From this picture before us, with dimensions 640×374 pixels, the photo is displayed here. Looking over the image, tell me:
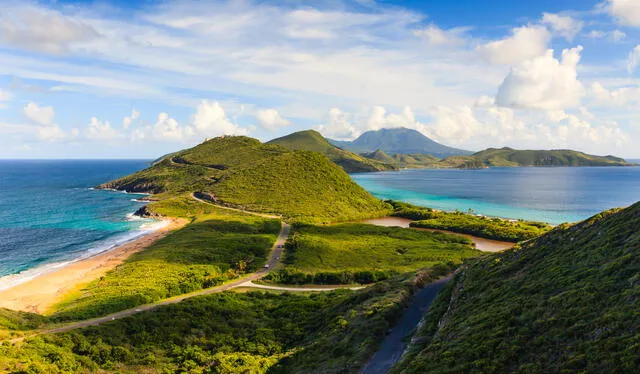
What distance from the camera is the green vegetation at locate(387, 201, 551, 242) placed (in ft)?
302

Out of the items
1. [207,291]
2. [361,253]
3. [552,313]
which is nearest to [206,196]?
[361,253]

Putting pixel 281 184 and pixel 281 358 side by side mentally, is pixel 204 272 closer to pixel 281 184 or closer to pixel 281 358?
pixel 281 358

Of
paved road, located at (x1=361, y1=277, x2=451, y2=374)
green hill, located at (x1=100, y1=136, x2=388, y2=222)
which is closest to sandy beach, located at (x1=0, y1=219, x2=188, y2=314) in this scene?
paved road, located at (x1=361, y1=277, x2=451, y2=374)

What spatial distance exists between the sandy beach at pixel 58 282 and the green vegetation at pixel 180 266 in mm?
2564

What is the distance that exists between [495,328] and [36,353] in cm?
3210

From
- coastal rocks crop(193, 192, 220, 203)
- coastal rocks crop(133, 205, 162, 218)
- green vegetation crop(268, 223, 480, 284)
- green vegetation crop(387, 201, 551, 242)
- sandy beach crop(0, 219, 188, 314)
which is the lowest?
sandy beach crop(0, 219, 188, 314)

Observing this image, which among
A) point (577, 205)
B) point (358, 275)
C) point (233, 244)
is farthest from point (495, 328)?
point (577, 205)

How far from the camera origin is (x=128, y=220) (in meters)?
115

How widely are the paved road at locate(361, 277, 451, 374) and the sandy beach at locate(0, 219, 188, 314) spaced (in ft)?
147

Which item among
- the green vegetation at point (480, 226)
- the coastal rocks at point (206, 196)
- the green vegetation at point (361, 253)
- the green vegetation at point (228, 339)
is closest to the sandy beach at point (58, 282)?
the green vegetation at point (228, 339)

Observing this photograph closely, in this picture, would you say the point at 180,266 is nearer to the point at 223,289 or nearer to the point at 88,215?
the point at 223,289

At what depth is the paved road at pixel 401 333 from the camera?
26031 mm

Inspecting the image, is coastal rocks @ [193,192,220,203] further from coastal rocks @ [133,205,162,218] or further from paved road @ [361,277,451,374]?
paved road @ [361,277,451,374]

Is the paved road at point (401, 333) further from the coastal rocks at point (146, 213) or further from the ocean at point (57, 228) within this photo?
the coastal rocks at point (146, 213)
